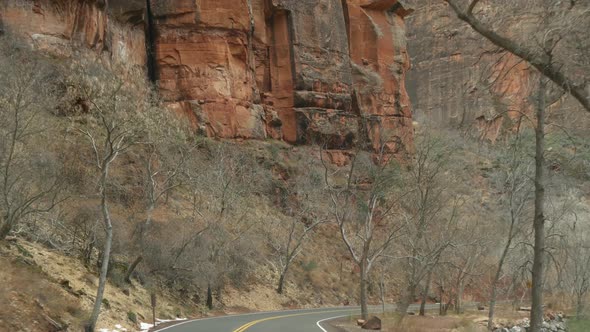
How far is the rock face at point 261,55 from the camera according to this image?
1836 inches

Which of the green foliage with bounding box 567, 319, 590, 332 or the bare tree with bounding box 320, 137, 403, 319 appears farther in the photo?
the bare tree with bounding box 320, 137, 403, 319

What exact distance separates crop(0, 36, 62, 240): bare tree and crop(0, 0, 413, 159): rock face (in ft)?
47.7

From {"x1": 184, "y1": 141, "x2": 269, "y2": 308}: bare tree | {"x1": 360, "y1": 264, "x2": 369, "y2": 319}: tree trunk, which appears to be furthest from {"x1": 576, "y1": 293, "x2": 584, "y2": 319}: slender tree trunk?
{"x1": 184, "y1": 141, "x2": 269, "y2": 308}: bare tree

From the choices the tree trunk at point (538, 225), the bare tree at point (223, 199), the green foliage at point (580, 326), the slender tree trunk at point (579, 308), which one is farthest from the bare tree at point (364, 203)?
the tree trunk at point (538, 225)

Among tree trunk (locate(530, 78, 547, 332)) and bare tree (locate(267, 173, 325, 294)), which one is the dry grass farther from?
bare tree (locate(267, 173, 325, 294))

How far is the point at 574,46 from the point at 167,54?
4709cm

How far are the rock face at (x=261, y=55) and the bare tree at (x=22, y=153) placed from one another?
47.7 ft

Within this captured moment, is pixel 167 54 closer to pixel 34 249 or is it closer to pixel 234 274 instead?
pixel 234 274

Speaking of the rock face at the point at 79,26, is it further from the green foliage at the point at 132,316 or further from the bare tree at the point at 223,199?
the green foliage at the point at 132,316

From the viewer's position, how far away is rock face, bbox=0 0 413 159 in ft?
153

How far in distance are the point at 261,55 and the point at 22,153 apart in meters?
34.3

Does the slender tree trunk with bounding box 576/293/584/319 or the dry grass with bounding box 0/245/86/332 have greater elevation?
the dry grass with bounding box 0/245/86/332

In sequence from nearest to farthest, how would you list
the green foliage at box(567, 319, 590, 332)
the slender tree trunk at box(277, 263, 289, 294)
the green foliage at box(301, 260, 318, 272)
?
the green foliage at box(567, 319, 590, 332), the slender tree trunk at box(277, 263, 289, 294), the green foliage at box(301, 260, 318, 272)

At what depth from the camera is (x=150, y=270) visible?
30.8 m
